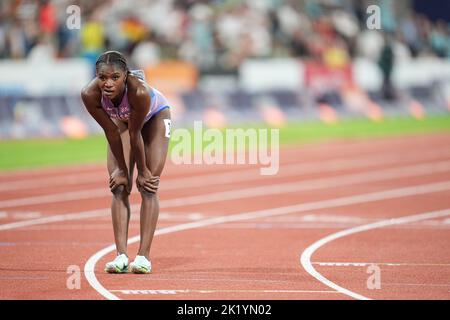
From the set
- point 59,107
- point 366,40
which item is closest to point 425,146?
point 59,107

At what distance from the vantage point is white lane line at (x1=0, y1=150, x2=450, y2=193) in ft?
59.3

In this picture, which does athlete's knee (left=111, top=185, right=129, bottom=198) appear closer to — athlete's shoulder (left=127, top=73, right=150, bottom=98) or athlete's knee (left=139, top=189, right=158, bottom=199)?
athlete's knee (left=139, top=189, right=158, bottom=199)

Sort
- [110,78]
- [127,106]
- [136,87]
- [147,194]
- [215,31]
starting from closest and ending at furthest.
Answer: [110,78], [136,87], [127,106], [147,194], [215,31]

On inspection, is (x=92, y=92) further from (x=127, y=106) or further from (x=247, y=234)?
(x=247, y=234)

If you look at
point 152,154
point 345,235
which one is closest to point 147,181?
point 152,154

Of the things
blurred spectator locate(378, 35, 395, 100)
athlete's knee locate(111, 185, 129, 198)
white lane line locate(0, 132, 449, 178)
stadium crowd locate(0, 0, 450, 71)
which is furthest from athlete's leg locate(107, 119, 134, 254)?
blurred spectator locate(378, 35, 395, 100)

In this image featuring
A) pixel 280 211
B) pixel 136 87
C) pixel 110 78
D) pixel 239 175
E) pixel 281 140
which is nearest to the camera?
pixel 110 78

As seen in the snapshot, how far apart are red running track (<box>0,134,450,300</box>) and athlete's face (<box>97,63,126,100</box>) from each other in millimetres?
1585

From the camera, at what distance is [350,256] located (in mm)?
10422

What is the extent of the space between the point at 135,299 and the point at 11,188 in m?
10.0

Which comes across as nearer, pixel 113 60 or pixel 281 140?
pixel 113 60

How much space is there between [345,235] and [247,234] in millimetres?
1156

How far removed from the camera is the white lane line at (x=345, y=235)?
27.8ft

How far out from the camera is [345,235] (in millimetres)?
12125
